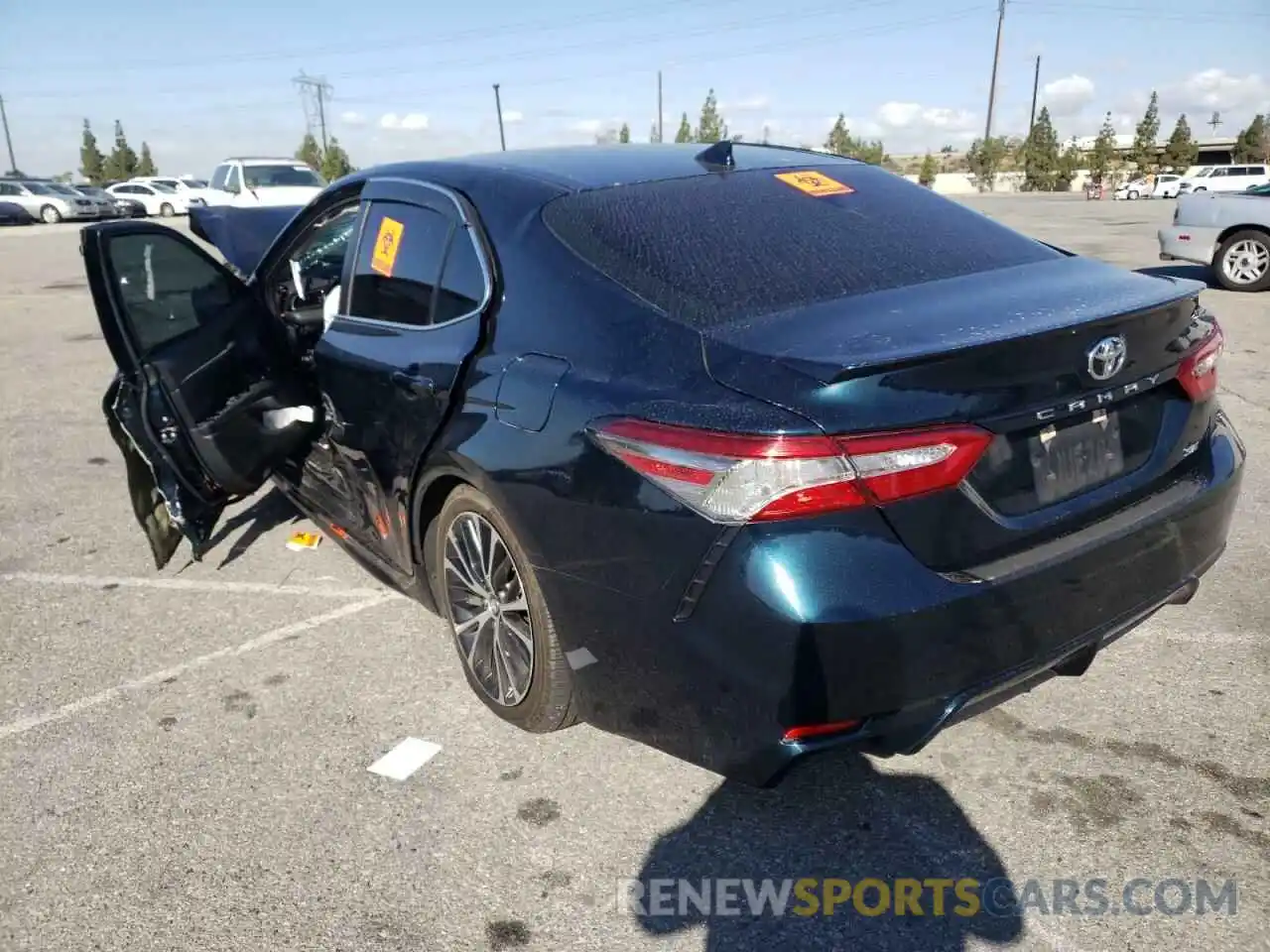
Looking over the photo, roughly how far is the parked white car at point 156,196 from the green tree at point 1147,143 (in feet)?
212

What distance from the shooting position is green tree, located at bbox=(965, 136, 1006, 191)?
6519cm

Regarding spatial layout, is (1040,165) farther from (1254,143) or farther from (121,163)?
(121,163)

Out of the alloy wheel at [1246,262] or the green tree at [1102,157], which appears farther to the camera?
the green tree at [1102,157]

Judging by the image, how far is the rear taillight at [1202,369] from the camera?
261 cm

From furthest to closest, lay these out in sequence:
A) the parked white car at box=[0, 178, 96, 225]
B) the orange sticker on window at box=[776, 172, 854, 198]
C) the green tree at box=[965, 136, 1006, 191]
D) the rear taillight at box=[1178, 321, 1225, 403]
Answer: the green tree at box=[965, 136, 1006, 191] < the parked white car at box=[0, 178, 96, 225] < the orange sticker on window at box=[776, 172, 854, 198] < the rear taillight at box=[1178, 321, 1225, 403]

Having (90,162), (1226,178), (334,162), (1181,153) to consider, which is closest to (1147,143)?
(1181,153)

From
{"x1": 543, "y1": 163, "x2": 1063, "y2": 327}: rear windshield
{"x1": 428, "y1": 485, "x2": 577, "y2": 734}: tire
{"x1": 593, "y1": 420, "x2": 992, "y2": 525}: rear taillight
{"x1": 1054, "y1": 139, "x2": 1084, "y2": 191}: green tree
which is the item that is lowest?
{"x1": 1054, "y1": 139, "x2": 1084, "y2": 191}: green tree

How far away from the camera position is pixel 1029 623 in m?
2.22

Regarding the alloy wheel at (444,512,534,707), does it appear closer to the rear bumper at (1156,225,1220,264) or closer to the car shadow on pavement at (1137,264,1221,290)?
the rear bumper at (1156,225,1220,264)

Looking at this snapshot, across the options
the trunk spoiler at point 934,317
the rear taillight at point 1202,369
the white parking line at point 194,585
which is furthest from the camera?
the white parking line at point 194,585

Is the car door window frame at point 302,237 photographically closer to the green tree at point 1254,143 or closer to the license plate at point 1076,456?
the license plate at point 1076,456

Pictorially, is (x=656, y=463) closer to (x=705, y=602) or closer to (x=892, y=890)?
(x=705, y=602)

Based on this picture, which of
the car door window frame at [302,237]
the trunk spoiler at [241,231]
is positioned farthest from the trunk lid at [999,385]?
the trunk spoiler at [241,231]

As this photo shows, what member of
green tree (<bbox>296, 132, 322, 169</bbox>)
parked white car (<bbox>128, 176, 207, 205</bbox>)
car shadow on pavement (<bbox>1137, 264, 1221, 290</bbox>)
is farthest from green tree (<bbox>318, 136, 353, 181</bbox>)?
car shadow on pavement (<bbox>1137, 264, 1221, 290</bbox>)
